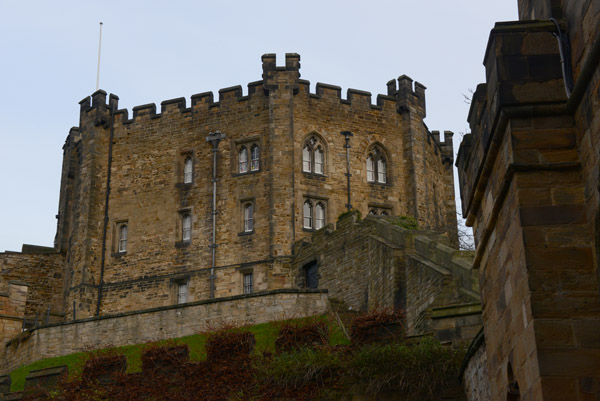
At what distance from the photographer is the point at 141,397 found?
846 inches

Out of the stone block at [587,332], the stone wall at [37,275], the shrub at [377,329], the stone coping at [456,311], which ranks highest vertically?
the stone wall at [37,275]

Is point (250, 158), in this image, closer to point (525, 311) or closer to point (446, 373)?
point (446, 373)

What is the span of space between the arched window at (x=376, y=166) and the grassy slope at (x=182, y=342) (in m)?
13.5

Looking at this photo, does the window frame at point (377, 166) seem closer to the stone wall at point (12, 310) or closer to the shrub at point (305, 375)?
the stone wall at point (12, 310)

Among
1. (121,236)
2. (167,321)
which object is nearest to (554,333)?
(167,321)

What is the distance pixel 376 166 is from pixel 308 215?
3.81m

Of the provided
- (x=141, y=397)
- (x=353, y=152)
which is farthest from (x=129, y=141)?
(x=141, y=397)

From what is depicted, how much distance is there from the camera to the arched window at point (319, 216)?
37.1 m

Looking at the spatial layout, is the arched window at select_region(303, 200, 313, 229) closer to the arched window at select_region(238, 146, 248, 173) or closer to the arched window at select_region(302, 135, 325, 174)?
the arched window at select_region(302, 135, 325, 174)

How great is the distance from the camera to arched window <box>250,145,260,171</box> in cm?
3803

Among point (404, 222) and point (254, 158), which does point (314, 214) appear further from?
point (404, 222)

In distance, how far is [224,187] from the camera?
38281mm

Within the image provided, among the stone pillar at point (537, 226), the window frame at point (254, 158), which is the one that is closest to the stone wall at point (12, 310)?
the window frame at point (254, 158)

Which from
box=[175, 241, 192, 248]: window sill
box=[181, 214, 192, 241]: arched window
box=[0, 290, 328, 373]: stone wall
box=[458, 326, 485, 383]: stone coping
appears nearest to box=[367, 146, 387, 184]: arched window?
box=[181, 214, 192, 241]: arched window
